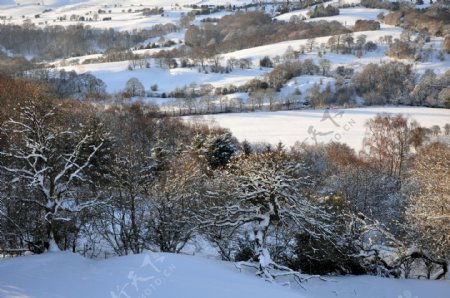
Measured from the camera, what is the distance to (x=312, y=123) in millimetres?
54125

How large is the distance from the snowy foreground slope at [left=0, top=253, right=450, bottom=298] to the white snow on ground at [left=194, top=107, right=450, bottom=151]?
118 ft

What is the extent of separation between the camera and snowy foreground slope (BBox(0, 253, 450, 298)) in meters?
8.66

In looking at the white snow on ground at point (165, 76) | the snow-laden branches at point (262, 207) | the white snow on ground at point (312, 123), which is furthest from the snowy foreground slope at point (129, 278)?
the white snow on ground at point (165, 76)

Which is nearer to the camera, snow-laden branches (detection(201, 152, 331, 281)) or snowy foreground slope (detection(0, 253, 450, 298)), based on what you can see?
snowy foreground slope (detection(0, 253, 450, 298))

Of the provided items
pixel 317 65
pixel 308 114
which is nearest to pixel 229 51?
pixel 317 65

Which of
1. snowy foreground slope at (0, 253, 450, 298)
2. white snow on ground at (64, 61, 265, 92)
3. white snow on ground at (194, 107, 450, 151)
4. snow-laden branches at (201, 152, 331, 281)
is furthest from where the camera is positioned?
white snow on ground at (64, 61, 265, 92)

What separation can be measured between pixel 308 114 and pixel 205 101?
57.8 ft

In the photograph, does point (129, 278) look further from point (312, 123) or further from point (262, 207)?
point (312, 123)

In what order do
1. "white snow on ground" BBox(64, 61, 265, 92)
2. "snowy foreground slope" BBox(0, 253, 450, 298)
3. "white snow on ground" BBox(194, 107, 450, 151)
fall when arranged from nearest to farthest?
"snowy foreground slope" BBox(0, 253, 450, 298)
"white snow on ground" BBox(194, 107, 450, 151)
"white snow on ground" BBox(64, 61, 265, 92)

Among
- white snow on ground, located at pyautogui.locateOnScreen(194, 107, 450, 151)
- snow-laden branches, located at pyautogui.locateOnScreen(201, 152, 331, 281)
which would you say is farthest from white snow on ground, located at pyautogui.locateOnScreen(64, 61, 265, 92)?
snow-laden branches, located at pyautogui.locateOnScreen(201, 152, 331, 281)

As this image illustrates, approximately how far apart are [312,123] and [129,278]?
47233 millimetres

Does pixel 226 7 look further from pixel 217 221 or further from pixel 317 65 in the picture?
pixel 217 221

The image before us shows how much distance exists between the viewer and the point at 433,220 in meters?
13.2

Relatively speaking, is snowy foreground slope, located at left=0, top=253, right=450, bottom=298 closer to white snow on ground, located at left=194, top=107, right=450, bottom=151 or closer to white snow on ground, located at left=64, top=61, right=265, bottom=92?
white snow on ground, located at left=194, top=107, right=450, bottom=151
